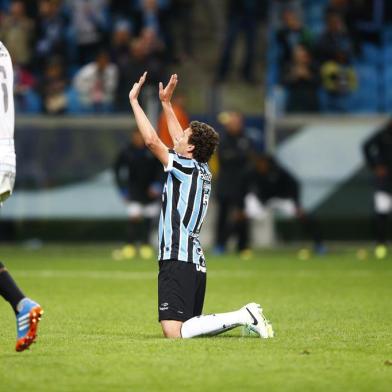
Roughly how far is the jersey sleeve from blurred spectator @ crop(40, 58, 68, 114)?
46.1 feet

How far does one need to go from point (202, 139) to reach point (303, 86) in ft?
44.3

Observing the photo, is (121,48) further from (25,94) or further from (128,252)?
(128,252)

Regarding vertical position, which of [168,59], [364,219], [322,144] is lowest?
[364,219]

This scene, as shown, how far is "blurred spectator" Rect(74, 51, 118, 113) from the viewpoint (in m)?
23.2

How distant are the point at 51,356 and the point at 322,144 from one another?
1496 centimetres

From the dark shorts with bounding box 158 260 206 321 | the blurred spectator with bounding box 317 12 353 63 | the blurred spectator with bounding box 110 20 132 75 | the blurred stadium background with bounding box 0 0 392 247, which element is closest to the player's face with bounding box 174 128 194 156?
the dark shorts with bounding box 158 260 206 321

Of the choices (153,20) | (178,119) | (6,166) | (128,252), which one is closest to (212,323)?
(6,166)

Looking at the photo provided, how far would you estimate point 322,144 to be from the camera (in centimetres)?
2278

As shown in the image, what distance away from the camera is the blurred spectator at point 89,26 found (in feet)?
81.0

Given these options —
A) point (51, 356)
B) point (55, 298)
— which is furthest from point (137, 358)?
point (55, 298)

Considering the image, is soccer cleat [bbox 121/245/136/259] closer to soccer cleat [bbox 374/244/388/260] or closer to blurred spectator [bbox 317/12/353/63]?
soccer cleat [bbox 374/244/388/260]

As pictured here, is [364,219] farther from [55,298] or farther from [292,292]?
[55,298]

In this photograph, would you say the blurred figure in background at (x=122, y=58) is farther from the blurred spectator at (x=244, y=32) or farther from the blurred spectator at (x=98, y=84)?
the blurred spectator at (x=244, y=32)

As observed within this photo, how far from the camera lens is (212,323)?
936 centimetres
